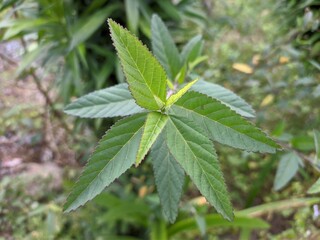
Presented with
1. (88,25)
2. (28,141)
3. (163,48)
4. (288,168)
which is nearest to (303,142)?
(288,168)

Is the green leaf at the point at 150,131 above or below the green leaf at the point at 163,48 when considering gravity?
above

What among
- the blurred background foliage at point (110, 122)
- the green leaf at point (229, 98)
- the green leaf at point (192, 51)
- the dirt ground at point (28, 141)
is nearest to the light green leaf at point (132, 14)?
the blurred background foliage at point (110, 122)

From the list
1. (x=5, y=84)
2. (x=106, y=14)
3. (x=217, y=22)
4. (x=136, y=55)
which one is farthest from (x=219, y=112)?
(x=5, y=84)

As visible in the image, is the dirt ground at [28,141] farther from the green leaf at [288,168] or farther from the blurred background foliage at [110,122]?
the green leaf at [288,168]

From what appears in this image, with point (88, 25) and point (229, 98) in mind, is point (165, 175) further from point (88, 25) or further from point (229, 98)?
point (88, 25)

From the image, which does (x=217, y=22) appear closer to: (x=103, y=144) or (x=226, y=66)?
(x=226, y=66)

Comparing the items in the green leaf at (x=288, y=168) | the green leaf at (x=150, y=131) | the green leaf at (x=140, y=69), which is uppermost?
the green leaf at (x=140, y=69)
